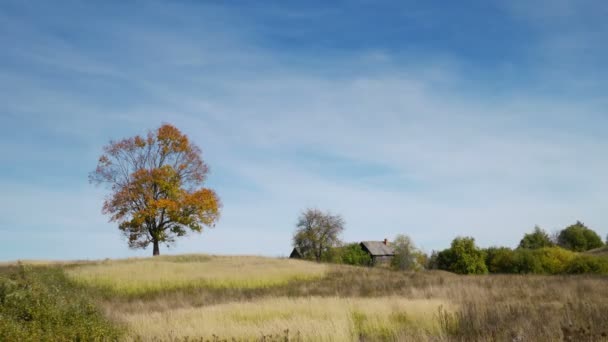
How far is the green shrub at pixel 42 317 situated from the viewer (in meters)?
8.22

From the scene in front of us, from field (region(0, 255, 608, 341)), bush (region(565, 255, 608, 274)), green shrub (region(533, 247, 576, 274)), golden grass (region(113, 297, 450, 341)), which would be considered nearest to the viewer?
field (region(0, 255, 608, 341))

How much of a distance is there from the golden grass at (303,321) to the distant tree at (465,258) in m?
36.2

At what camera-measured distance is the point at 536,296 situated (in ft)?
47.9

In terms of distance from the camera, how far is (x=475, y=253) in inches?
1832

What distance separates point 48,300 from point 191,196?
2754cm

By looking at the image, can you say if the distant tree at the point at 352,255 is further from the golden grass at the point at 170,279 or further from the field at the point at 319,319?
the field at the point at 319,319

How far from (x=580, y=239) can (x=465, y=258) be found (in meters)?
30.7

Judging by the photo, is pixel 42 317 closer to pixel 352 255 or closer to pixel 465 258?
pixel 465 258

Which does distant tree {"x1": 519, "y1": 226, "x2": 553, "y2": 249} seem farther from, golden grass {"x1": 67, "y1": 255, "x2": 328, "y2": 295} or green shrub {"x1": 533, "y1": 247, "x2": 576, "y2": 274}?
golden grass {"x1": 67, "y1": 255, "x2": 328, "y2": 295}

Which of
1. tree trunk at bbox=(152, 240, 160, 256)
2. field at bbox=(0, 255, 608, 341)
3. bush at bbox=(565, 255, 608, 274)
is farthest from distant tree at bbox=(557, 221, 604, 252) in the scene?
field at bbox=(0, 255, 608, 341)

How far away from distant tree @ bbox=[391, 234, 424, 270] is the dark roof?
815 cm

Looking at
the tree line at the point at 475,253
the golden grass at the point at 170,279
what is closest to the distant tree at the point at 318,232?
the tree line at the point at 475,253

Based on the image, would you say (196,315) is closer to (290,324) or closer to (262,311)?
(262,311)

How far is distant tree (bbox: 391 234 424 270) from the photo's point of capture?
67000 mm
